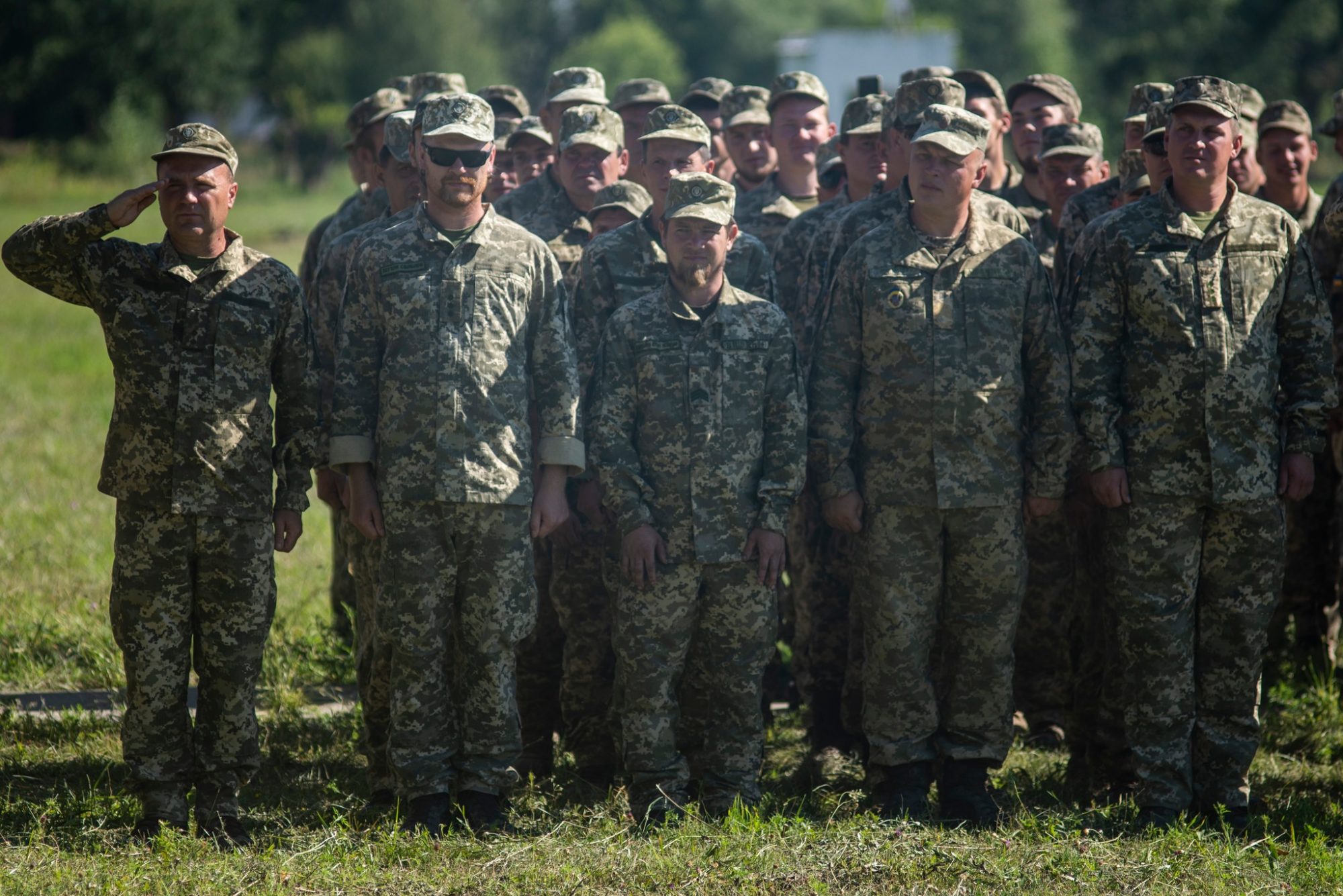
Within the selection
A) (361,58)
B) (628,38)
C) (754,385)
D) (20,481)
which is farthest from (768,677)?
(628,38)

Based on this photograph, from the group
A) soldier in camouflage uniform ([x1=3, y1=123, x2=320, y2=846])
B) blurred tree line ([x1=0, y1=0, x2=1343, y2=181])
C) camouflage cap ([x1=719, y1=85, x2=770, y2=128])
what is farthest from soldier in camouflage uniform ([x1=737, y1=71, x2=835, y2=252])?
blurred tree line ([x1=0, y1=0, x2=1343, y2=181])

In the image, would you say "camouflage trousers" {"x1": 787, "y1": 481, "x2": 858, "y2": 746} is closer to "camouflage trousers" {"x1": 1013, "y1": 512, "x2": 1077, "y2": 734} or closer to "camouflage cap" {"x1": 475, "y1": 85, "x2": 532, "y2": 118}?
"camouflage trousers" {"x1": 1013, "y1": 512, "x2": 1077, "y2": 734}

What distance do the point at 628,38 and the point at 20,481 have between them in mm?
55116

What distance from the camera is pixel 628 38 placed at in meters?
62.3

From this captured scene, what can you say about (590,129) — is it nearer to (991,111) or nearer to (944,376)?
(991,111)

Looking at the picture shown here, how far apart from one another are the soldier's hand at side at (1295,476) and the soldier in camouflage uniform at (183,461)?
3.50m

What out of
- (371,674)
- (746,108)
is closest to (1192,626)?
(371,674)

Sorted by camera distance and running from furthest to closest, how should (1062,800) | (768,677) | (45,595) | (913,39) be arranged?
(913,39)
(45,595)
(768,677)
(1062,800)

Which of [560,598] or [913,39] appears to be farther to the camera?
[913,39]

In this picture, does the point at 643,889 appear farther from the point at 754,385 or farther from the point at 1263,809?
the point at 1263,809

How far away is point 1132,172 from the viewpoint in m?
6.09

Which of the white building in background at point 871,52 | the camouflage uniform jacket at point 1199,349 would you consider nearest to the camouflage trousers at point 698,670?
the camouflage uniform jacket at point 1199,349

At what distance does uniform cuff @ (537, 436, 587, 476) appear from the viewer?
493 cm

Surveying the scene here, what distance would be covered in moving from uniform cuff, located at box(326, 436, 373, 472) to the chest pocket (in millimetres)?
292
